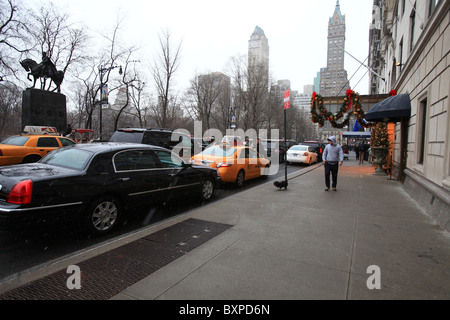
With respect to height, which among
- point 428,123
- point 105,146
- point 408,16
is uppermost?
point 408,16

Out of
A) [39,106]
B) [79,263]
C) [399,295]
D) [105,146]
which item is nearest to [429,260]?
[399,295]

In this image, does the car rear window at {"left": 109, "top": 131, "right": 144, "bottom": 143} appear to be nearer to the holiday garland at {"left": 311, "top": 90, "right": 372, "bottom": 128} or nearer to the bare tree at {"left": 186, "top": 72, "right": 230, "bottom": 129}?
the holiday garland at {"left": 311, "top": 90, "right": 372, "bottom": 128}

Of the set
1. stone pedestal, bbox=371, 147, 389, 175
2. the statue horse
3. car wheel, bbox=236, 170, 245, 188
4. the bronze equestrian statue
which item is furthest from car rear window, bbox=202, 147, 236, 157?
the bronze equestrian statue

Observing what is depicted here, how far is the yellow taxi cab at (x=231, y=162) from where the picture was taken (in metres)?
8.61

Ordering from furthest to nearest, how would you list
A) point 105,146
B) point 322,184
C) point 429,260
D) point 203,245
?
point 322,184, point 105,146, point 203,245, point 429,260

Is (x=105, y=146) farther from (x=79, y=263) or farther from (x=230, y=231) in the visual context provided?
(x=230, y=231)

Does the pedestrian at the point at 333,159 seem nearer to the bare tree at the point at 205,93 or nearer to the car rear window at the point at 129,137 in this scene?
the car rear window at the point at 129,137

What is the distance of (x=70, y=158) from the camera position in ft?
15.1

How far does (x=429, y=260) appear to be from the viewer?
346 centimetres

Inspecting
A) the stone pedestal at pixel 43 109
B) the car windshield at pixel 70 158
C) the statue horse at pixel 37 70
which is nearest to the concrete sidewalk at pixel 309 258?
the car windshield at pixel 70 158

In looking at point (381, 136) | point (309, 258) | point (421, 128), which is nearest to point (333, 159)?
point (421, 128)

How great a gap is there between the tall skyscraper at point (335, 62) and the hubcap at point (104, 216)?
2132 inches

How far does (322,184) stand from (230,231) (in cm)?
617

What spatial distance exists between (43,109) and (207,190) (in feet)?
58.9
